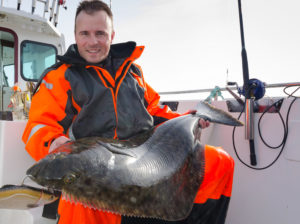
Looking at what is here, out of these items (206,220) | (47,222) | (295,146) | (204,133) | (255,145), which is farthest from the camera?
(204,133)

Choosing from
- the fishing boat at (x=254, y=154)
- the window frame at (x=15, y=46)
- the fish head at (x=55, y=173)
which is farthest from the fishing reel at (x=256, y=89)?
the window frame at (x=15, y=46)

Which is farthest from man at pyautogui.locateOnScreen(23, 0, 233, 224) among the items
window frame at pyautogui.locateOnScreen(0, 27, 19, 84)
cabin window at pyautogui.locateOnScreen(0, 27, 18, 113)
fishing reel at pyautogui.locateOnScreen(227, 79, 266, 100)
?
cabin window at pyautogui.locateOnScreen(0, 27, 18, 113)

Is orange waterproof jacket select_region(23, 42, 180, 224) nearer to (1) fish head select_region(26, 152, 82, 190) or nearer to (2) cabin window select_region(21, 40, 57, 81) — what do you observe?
(1) fish head select_region(26, 152, 82, 190)

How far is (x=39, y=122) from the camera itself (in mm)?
1730

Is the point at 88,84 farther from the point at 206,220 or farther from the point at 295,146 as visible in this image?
the point at 295,146

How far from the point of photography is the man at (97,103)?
1.63 metres

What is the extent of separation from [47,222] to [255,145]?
211 cm

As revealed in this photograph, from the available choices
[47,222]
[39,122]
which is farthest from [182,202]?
[47,222]

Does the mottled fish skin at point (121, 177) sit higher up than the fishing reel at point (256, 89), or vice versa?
the fishing reel at point (256, 89)

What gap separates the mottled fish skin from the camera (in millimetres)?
991

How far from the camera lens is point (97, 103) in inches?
78.4

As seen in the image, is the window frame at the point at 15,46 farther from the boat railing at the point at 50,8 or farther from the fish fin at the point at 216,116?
the fish fin at the point at 216,116

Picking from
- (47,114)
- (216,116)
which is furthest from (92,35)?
(216,116)

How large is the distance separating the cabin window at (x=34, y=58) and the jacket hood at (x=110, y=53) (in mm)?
4769
